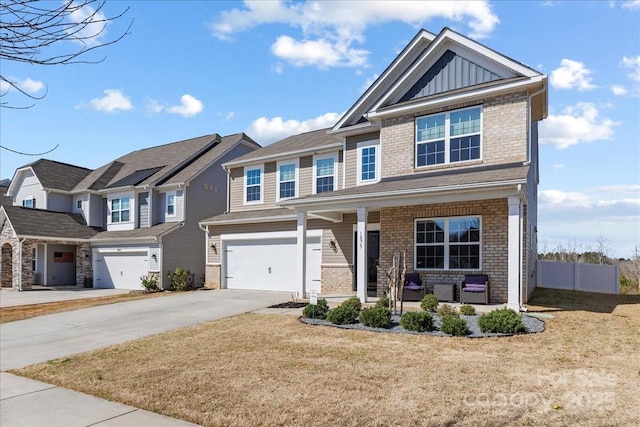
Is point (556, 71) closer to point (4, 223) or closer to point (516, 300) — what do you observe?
point (516, 300)

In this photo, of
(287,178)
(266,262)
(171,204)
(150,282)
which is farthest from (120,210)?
(287,178)

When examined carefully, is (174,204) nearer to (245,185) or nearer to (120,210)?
(120,210)

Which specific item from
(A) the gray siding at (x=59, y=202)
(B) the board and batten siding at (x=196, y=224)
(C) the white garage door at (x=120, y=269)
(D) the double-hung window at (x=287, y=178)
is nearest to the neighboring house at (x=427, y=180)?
(D) the double-hung window at (x=287, y=178)

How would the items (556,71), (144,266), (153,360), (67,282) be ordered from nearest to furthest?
1. (153,360)
2. (556,71)
3. (144,266)
4. (67,282)

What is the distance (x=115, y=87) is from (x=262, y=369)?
183 inches

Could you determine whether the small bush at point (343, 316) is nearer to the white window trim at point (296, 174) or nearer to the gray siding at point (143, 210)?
the white window trim at point (296, 174)

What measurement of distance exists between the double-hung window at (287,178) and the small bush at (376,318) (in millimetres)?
10257

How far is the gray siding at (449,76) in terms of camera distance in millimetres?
13719

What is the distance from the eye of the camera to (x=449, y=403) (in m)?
5.24

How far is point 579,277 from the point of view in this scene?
1858cm

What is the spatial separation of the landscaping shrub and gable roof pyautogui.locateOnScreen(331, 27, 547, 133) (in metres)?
11.6

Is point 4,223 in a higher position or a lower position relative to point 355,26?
lower

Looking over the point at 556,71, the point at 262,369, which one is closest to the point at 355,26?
the point at 556,71

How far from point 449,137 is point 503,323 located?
698 cm
